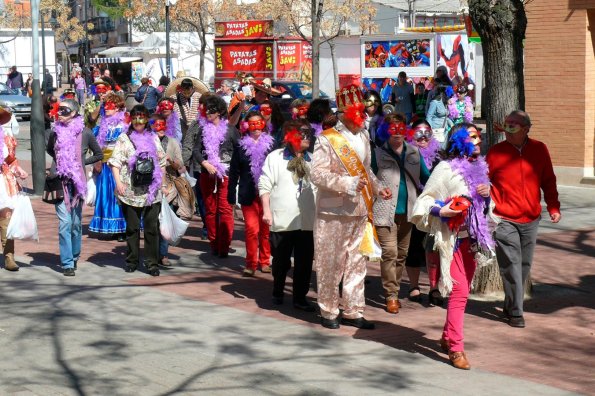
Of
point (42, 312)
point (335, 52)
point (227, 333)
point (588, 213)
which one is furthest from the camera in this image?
point (335, 52)

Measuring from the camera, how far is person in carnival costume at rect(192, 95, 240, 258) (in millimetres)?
12297

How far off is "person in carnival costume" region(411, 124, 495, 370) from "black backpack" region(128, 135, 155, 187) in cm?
386

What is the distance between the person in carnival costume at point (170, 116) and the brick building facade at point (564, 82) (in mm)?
6766

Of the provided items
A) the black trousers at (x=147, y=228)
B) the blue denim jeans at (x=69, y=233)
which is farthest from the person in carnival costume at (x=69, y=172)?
the black trousers at (x=147, y=228)

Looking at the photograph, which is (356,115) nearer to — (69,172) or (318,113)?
(318,113)

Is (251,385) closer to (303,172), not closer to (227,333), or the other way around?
(227,333)

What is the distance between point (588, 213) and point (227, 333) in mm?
8350

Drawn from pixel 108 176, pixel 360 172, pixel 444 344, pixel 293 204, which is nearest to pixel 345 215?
pixel 360 172

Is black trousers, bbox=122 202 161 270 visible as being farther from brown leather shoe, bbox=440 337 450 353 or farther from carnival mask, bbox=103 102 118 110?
brown leather shoe, bbox=440 337 450 353

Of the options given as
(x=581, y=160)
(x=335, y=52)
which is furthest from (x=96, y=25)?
(x=581, y=160)

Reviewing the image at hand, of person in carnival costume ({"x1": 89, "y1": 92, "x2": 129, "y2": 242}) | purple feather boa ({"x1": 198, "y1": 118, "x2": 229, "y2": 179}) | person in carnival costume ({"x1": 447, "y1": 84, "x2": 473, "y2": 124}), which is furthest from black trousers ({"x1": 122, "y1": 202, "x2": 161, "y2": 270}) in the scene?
person in carnival costume ({"x1": 447, "y1": 84, "x2": 473, "y2": 124})

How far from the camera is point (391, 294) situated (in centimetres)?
962

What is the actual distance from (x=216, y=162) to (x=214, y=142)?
0.23 metres

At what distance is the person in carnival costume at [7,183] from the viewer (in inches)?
441
